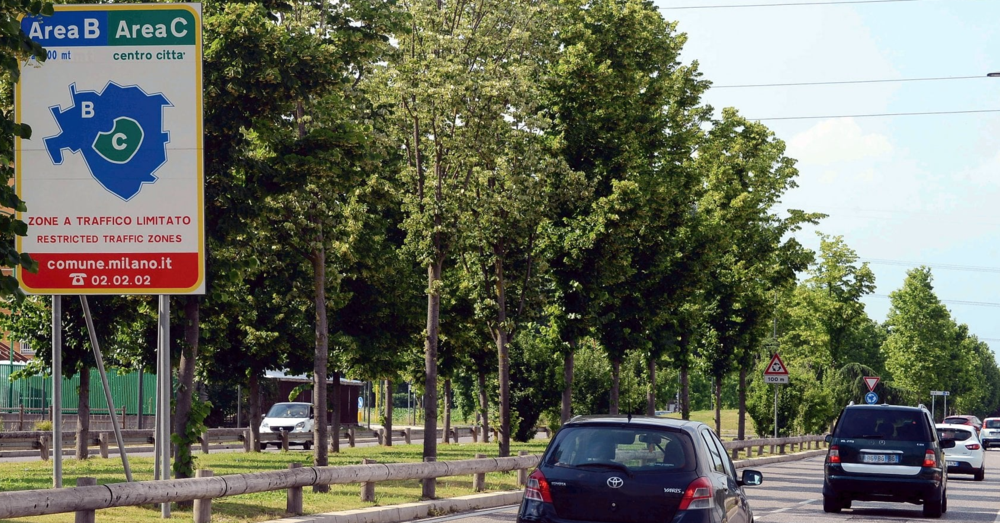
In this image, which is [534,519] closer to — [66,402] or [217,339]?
[217,339]

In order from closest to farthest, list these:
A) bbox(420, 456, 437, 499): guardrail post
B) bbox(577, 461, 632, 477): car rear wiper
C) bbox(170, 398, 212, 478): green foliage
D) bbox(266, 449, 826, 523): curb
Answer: bbox(577, 461, 632, 477): car rear wiper
bbox(266, 449, 826, 523): curb
bbox(170, 398, 212, 478): green foliage
bbox(420, 456, 437, 499): guardrail post

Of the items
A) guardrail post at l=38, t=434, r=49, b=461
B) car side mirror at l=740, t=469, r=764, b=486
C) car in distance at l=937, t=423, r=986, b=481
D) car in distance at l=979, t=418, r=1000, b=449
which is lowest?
car in distance at l=979, t=418, r=1000, b=449

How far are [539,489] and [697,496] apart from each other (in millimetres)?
1303

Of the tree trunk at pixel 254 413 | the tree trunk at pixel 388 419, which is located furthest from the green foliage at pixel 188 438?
the tree trunk at pixel 388 419

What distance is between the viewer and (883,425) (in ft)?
68.0

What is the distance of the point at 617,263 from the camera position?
3131 centimetres

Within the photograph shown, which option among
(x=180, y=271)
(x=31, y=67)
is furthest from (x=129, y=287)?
(x=31, y=67)

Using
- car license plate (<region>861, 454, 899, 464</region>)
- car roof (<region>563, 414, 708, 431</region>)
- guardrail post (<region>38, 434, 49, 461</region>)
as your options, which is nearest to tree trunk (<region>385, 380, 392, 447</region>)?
guardrail post (<region>38, 434, 49, 461</region>)

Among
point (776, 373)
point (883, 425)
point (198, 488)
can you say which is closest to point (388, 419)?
point (776, 373)

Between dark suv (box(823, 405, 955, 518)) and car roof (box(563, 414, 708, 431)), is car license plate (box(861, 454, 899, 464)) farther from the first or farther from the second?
car roof (box(563, 414, 708, 431))

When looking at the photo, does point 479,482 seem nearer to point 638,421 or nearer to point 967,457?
point 638,421

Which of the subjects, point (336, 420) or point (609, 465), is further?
point (336, 420)

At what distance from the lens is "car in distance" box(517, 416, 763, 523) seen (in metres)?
9.96

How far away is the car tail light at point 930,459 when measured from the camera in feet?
66.5
